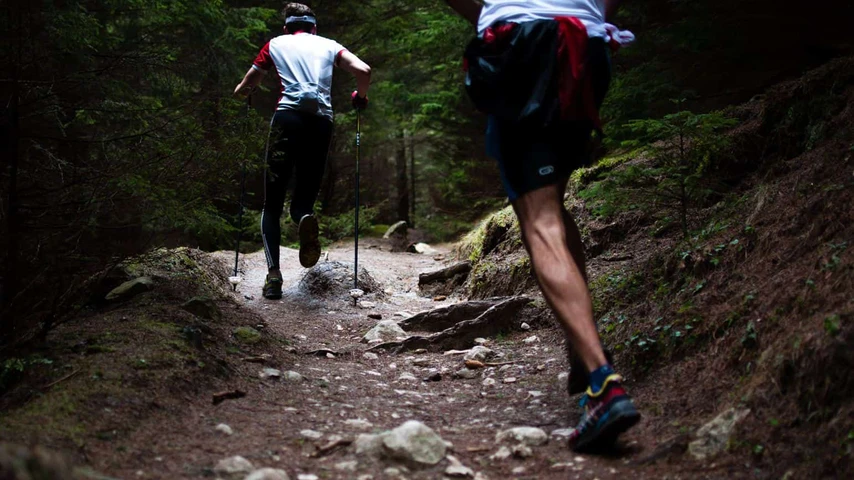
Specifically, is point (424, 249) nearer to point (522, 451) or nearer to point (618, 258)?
point (618, 258)

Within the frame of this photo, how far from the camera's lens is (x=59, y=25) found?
5465mm

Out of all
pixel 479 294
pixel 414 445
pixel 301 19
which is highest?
pixel 301 19

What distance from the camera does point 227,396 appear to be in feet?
9.45

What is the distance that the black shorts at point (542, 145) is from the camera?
248 cm

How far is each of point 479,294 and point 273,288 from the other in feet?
6.90

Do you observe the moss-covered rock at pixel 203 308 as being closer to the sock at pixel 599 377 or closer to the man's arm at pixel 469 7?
the man's arm at pixel 469 7

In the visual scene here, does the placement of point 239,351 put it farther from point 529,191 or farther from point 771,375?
point 771,375

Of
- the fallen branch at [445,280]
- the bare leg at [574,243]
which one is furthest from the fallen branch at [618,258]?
the bare leg at [574,243]

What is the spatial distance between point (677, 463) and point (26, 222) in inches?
142

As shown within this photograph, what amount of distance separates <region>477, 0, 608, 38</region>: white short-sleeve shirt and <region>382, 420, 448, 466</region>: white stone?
5.60ft

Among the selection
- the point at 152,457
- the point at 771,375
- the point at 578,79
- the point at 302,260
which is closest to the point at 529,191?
the point at 578,79

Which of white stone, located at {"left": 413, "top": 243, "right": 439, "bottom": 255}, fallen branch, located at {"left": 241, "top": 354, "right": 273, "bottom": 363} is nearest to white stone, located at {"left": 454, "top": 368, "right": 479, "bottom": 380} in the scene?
fallen branch, located at {"left": 241, "top": 354, "right": 273, "bottom": 363}

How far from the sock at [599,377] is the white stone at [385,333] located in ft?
8.89

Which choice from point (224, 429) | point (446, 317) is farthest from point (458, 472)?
point (446, 317)
